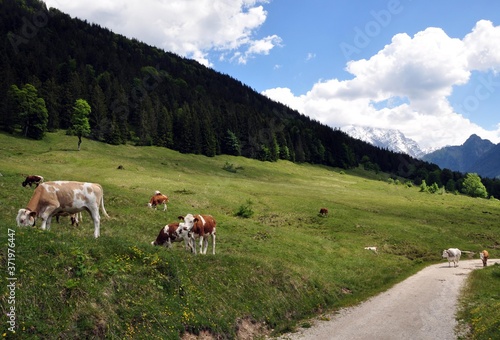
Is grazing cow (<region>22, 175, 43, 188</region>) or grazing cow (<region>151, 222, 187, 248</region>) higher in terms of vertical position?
grazing cow (<region>22, 175, 43, 188</region>)

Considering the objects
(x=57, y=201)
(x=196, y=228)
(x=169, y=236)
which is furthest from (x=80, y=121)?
(x=57, y=201)

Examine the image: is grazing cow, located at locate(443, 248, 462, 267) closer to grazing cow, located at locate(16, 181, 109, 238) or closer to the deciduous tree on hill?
grazing cow, located at locate(16, 181, 109, 238)

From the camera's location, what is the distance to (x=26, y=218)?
637 inches

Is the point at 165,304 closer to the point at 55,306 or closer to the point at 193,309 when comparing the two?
the point at 193,309

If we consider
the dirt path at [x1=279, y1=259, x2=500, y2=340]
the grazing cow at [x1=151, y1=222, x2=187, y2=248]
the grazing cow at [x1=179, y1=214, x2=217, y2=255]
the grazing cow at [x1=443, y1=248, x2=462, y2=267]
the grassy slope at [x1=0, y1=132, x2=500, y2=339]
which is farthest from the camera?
the grazing cow at [x1=443, y1=248, x2=462, y2=267]

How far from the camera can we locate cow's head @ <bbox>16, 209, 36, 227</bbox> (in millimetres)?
16109

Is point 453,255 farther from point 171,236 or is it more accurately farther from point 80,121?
point 80,121

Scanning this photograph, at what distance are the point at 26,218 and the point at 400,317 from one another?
68.4 ft

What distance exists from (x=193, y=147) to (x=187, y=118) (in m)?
15.0
